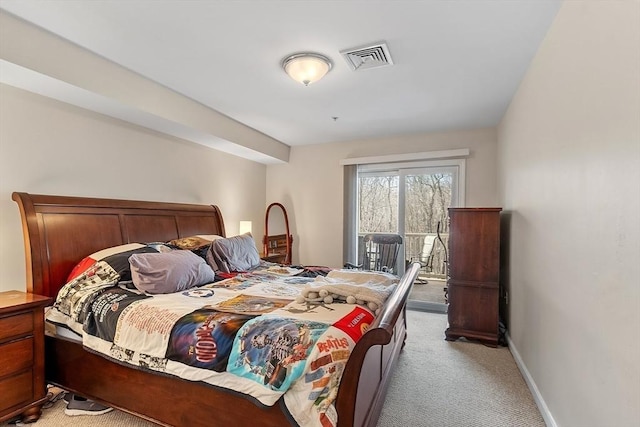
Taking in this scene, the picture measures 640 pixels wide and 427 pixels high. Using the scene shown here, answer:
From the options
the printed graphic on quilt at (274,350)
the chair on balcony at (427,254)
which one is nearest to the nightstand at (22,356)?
the printed graphic on quilt at (274,350)

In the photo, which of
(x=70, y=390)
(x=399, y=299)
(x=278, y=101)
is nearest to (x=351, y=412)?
(x=399, y=299)

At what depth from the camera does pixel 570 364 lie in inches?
61.4

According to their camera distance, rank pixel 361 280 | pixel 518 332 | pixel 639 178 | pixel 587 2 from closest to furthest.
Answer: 1. pixel 639 178
2. pixel 587 2
3. pixel 361 280
4. pixel 518 332

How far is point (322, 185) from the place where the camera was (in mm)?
4812

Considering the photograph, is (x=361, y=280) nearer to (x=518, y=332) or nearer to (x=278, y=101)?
(x=518, y=332)

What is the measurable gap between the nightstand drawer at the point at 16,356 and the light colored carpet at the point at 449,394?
13.8 inches

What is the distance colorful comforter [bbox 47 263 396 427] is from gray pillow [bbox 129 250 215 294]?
100 millimetres

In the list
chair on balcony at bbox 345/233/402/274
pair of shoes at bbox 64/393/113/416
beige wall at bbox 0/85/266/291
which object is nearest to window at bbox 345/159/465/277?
chair on balcony at bbox 345/233/402/274

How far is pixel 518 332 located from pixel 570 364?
48.0 inches

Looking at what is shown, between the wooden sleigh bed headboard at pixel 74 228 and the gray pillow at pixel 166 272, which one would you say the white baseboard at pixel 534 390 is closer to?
the gray pillow at pixel 166 272

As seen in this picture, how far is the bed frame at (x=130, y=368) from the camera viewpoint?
1.41 meters

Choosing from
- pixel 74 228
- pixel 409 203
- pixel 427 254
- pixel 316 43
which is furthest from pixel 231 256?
pixel 427 254

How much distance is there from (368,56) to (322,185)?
2685 mm

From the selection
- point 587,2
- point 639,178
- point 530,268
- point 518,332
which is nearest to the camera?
point 639,178
